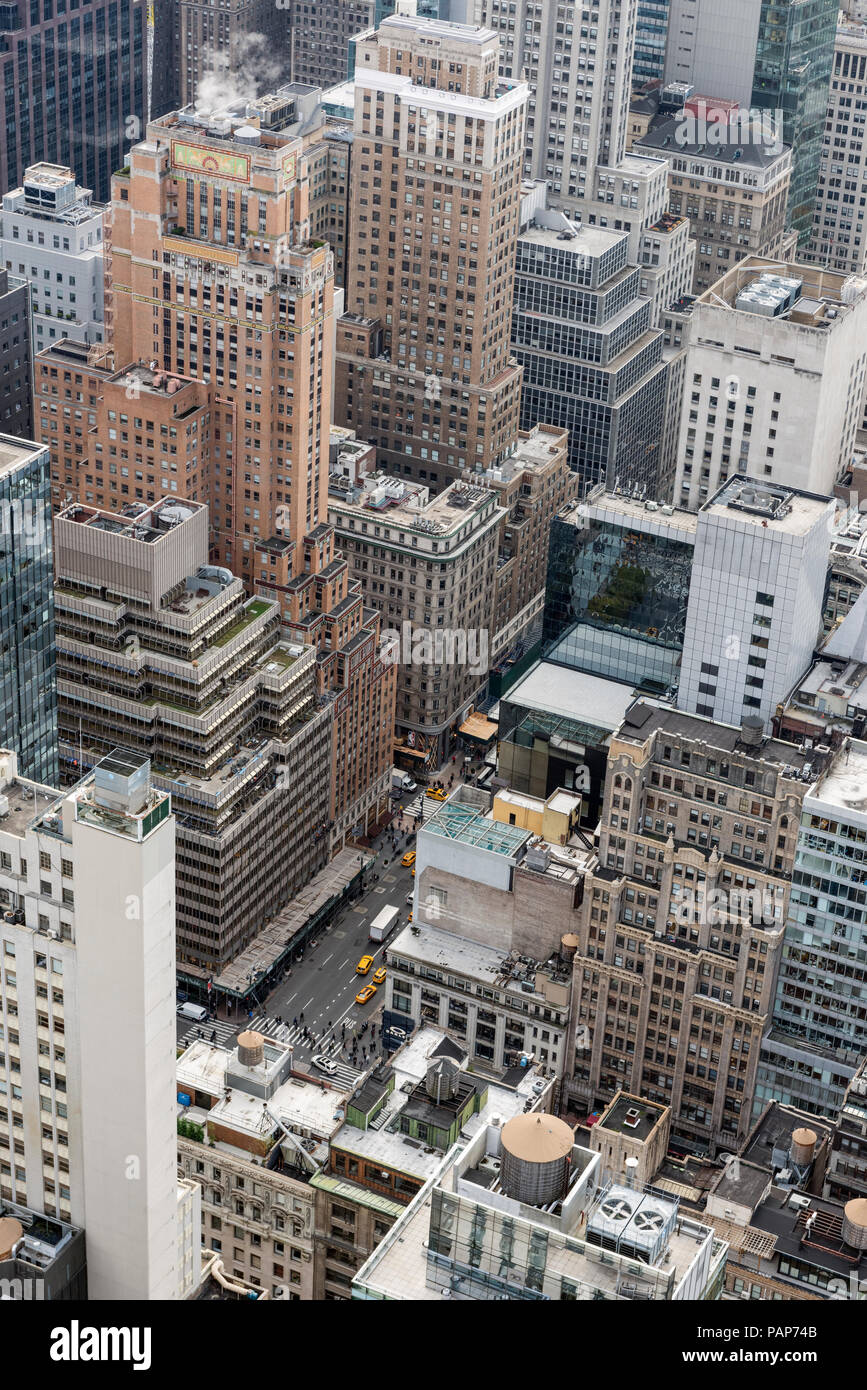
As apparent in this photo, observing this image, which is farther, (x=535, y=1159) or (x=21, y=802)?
(x=535, y=1159)

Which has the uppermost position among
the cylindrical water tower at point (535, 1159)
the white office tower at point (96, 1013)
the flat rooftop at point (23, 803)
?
→ the flat rooftop at point (23, 803)

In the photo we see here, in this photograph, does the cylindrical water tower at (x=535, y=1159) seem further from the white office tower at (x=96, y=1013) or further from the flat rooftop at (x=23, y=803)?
the flat rooftop at (x=23, y=803)

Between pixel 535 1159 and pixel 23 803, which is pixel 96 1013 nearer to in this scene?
pixel 23 803

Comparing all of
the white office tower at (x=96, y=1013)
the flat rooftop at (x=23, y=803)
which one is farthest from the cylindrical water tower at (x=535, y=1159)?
the flat rooftop at (x=23, y=803)

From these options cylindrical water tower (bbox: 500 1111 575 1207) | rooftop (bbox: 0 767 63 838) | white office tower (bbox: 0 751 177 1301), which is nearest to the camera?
white office tower (bbox: 0 751 177 1301)

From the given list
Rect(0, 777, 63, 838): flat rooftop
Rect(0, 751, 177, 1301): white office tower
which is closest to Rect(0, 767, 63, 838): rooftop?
A: Rect(0, 777, 63, 838): flat rooftop

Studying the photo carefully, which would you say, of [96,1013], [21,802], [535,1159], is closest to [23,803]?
[21,802]

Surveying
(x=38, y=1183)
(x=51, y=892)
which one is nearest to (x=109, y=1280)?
(x=38, y=1183)

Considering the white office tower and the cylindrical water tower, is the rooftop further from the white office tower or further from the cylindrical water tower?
the cylindrical water tower
